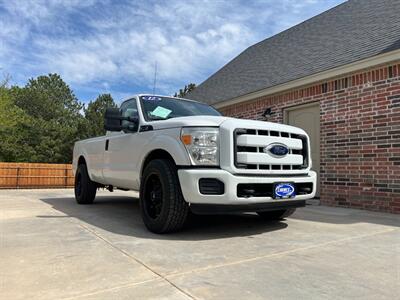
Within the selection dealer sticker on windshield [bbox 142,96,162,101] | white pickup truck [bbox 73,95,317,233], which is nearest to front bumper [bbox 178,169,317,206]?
white pickup truck [bbox 73,95,317,233]

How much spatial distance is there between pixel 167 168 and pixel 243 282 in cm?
200

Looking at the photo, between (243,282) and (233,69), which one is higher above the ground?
(233,69)

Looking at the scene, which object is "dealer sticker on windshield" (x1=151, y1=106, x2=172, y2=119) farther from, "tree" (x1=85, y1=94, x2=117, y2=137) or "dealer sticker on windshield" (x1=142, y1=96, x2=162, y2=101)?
"tree" (x1=85, y1=94, x2=117, y2=137)

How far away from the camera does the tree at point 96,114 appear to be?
38.0 metres

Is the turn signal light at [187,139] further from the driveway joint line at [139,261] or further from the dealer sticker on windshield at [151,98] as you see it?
the dealer sticker on windshield at [151,98]

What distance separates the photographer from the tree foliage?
32434 millimetres

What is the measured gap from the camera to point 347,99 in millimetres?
7961

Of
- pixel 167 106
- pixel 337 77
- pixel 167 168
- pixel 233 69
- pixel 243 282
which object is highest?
pixel 233 69

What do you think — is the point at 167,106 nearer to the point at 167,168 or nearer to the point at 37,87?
the point at 167,168

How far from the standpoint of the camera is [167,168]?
4512 millimetres

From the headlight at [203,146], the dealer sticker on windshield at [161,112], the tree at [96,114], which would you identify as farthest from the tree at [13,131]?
the headlight at [203,146]

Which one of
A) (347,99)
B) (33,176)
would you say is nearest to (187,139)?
(347,99)

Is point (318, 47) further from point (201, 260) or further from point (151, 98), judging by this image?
point (201, 260)

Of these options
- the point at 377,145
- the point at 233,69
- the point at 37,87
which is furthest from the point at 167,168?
the point at 37,87
